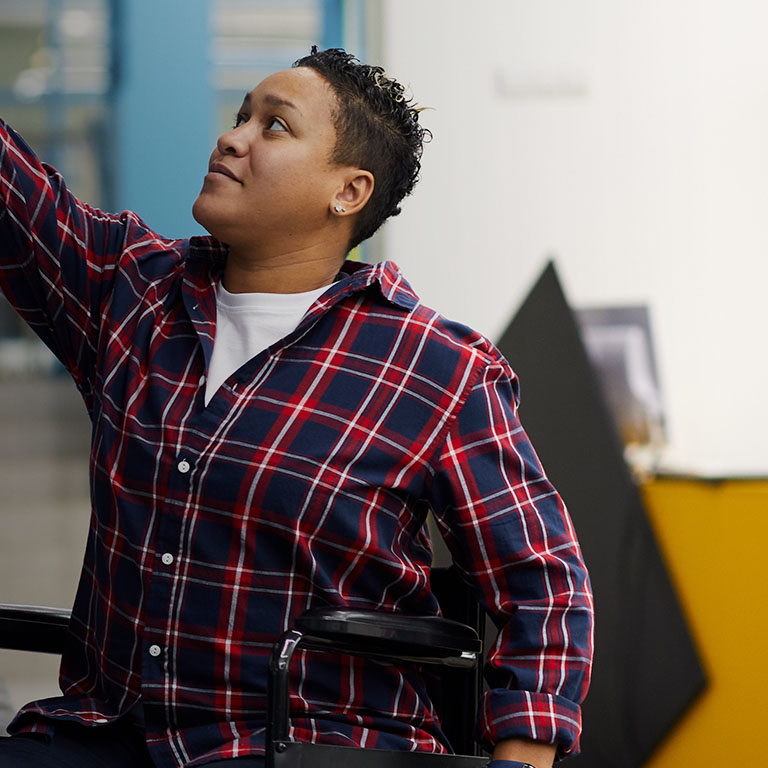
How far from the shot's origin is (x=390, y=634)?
1203 mm

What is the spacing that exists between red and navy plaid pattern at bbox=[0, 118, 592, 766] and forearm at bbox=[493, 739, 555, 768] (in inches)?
0.7

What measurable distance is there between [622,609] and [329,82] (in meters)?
1.46

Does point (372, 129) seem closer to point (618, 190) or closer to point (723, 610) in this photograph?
point (618, 190)

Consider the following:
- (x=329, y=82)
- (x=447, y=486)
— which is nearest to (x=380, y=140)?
(x=329, y=82)

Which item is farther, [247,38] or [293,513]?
[247,38]

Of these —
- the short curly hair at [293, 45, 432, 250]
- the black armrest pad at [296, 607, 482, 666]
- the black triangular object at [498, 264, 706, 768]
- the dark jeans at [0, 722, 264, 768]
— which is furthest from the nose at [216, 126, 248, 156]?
the black triangular object at [498, 264, 706, 768]

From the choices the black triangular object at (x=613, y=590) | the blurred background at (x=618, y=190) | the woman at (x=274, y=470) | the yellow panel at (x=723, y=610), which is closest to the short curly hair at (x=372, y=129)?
the woman at (x=274, y=470)

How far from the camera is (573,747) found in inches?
51.6

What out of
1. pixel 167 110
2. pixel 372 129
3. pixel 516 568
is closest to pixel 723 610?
pixel 516 568

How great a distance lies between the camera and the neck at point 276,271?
56.4 inches

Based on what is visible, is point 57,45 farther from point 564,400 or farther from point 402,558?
point 402,558

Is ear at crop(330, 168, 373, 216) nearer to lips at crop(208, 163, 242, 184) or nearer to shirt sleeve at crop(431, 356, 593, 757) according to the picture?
lips at crop(208, 163, 242, 184)

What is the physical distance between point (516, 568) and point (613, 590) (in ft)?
3.89

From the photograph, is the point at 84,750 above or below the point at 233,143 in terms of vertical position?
below
